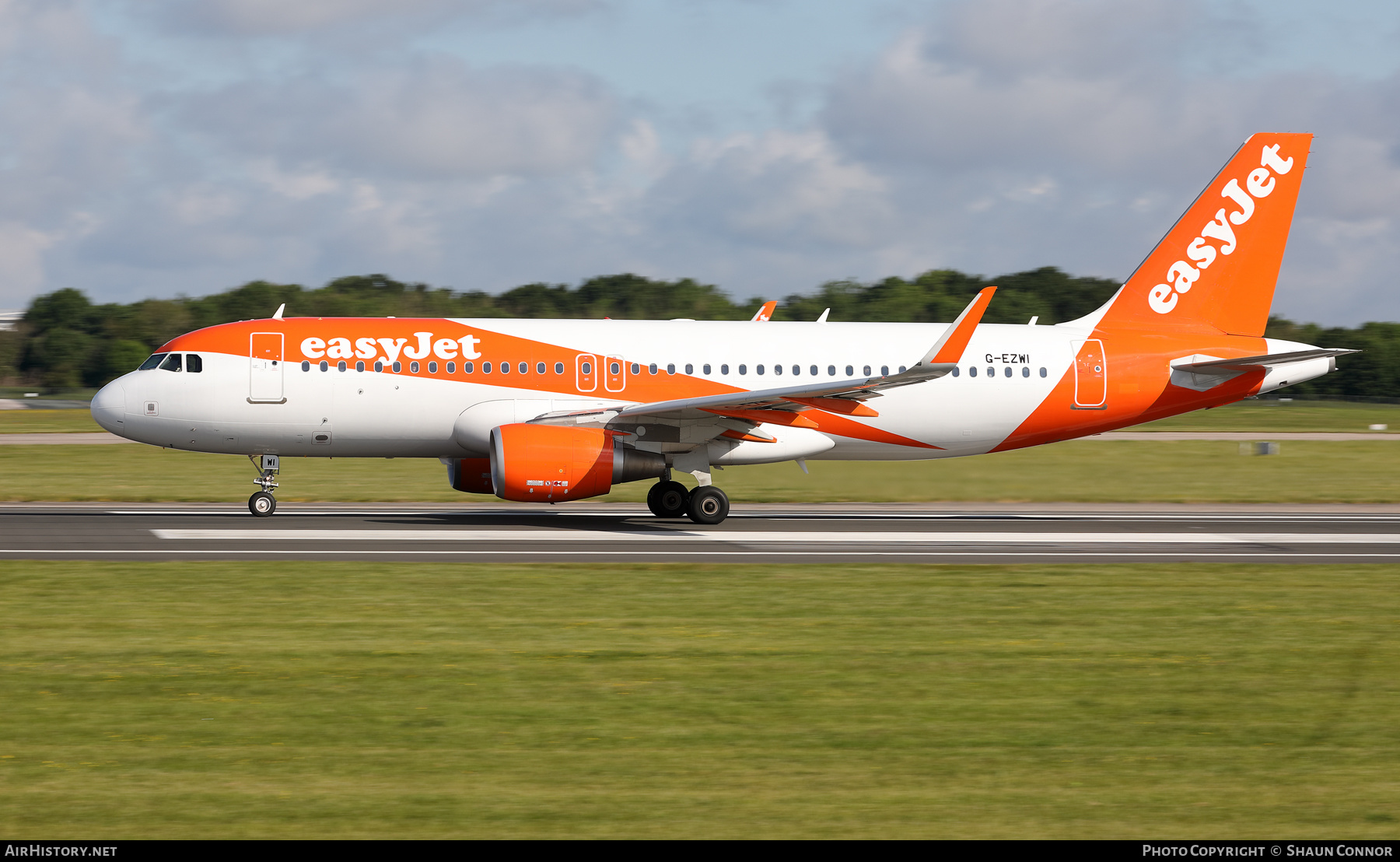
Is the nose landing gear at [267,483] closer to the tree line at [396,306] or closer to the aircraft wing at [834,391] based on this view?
the aircraft wing at [834,391]

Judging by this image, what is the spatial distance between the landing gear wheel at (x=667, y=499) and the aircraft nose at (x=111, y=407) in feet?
31.6

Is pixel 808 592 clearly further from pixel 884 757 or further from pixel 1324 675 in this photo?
pixel 884 757

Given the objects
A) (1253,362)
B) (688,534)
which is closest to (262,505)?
(688,534)

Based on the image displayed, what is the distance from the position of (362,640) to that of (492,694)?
251 centimetres

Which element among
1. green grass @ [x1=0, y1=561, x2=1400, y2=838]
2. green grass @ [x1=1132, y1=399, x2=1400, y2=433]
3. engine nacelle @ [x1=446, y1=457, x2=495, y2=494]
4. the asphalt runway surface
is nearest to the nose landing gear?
the asphalt runway surface

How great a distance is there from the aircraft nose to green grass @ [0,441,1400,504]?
14.5 feet

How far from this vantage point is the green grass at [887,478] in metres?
25.9

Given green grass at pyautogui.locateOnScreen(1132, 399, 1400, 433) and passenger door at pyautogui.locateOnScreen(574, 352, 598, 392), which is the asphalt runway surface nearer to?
passenger door at pyautogui.locateOnScreen(574, 352, 598, 392)

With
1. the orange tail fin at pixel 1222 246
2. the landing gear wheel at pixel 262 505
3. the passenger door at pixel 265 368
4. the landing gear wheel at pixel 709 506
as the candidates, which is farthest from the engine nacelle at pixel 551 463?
the orange tail fin at pixel 1222 246

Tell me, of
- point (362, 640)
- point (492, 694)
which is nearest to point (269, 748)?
point (492, 694)

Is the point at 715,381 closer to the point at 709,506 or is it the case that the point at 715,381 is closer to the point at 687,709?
the point at 709,506

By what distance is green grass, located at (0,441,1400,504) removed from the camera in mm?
25891

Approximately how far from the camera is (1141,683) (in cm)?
1040

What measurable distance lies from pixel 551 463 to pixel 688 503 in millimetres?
3161
